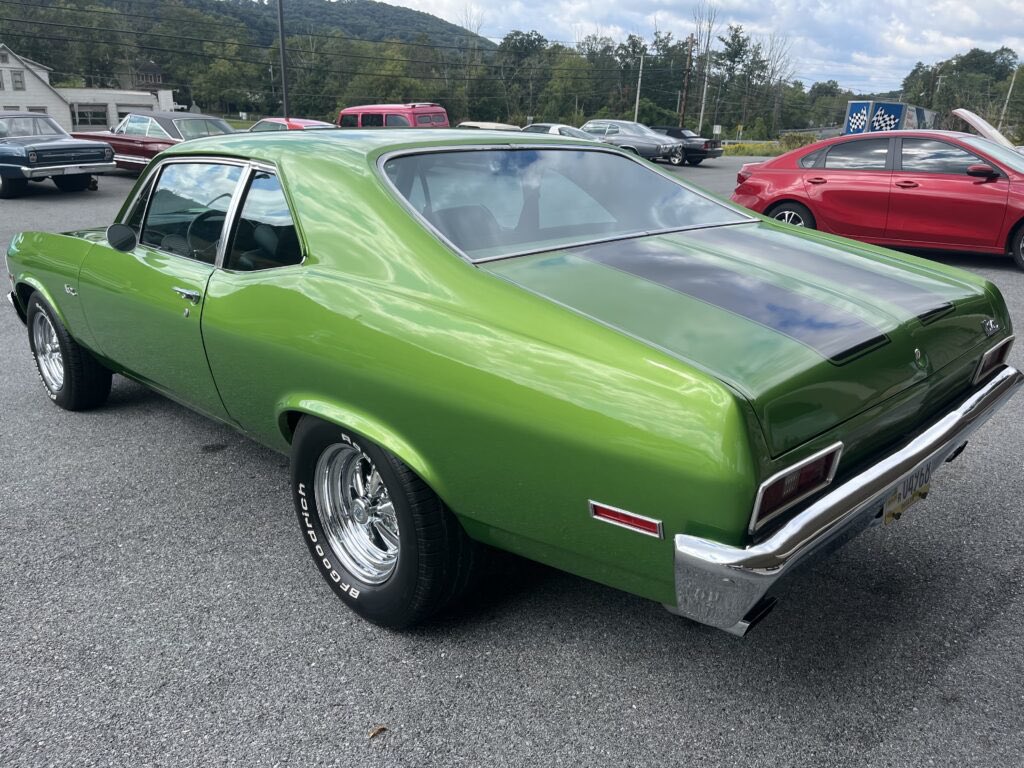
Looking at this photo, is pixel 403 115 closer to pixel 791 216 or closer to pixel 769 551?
pixel 791 216

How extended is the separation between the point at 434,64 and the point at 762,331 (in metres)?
85.3

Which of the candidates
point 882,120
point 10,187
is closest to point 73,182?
point 10,187

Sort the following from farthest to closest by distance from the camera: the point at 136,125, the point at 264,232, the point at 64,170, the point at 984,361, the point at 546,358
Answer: the point at 136,125 < the point at 64,170 < the point at 264,232 < the point at 984,361 < the point at 546,358

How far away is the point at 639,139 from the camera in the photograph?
977 inches

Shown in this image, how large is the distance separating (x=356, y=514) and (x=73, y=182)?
15.5 meters

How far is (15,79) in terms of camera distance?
6184cm

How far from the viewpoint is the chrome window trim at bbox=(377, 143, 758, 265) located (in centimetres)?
233

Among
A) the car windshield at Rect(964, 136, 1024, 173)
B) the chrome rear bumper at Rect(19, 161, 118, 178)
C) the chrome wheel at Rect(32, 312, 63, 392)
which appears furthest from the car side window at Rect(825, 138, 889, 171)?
the chrome rear bumper at Rect(19, 161, 118, 178)

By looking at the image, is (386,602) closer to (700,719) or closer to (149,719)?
(149,719)

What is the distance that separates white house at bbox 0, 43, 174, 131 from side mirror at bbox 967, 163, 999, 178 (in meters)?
66.1

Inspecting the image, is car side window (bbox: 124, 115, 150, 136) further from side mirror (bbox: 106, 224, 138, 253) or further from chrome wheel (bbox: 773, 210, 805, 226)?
side mirror (bbox: 106, 224, 138, 253)

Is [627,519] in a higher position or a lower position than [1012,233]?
lower

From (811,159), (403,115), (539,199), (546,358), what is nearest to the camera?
(546,358)

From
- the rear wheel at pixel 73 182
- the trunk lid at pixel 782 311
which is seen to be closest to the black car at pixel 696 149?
the rear wheel at pixel 73 182
